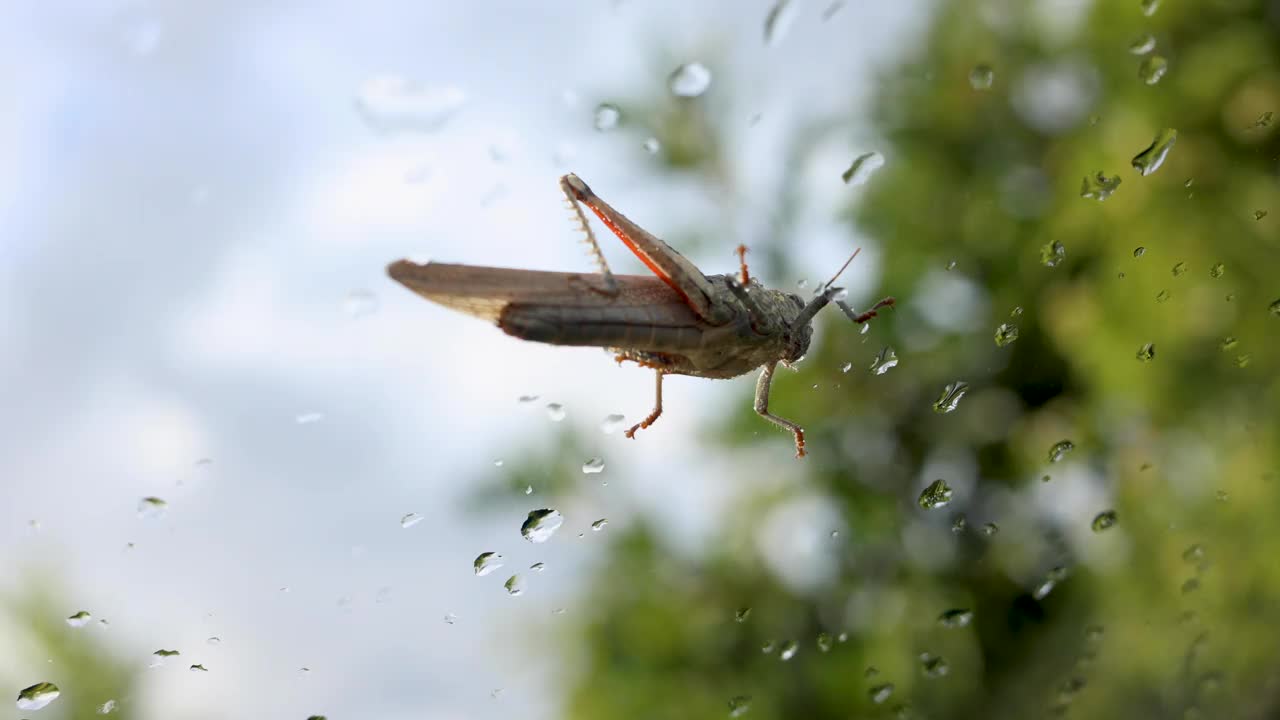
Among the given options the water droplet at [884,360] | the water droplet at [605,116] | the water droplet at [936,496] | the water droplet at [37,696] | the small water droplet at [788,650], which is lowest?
the small water droplet at [788,650]

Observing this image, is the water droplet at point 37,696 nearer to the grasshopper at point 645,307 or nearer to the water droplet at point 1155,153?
the grasshopper at point 645,307

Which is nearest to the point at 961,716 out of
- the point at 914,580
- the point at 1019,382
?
the point at 914,580

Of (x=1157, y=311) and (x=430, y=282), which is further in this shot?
(x=1157, y=311)

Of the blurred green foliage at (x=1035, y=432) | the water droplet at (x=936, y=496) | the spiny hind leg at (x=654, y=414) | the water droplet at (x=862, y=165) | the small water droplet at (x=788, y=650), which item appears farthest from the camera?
the blurred green foliage at (x=1035, y=432)

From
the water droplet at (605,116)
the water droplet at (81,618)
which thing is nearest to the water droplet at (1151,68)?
the water droplet at (605,116)

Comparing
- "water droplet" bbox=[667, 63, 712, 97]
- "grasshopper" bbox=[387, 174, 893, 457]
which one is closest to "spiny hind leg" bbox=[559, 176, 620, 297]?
"grasshopper" bbox=[387, 174, 893, 457]

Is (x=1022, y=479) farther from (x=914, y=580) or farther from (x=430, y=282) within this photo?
(x=430, y=282)
